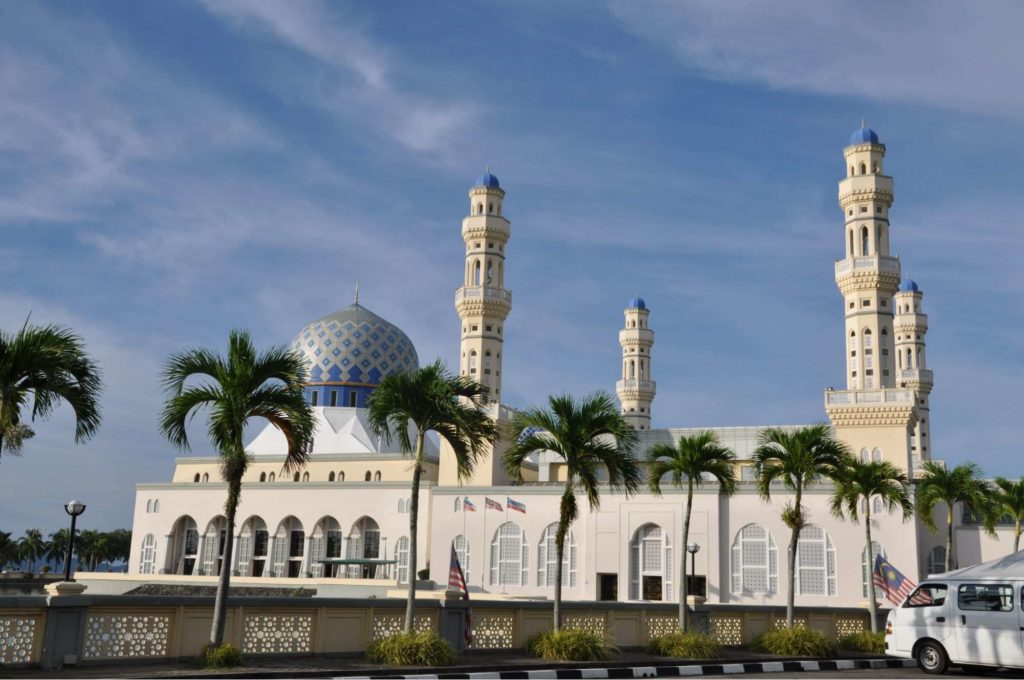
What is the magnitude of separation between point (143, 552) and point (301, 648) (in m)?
38.5

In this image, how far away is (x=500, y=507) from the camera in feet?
141

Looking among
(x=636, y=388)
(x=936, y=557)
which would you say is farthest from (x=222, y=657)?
(x=636, y=388)

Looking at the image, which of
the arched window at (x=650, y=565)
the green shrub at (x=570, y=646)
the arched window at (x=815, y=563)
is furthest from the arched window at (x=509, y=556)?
the green shrub at (x=570, y=646)

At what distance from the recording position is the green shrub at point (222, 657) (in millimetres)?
13891

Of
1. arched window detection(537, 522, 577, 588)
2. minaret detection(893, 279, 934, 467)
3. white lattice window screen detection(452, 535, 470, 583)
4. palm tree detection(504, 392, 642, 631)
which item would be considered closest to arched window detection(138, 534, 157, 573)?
white lattice window screen detection(452, 535, 470, 583)

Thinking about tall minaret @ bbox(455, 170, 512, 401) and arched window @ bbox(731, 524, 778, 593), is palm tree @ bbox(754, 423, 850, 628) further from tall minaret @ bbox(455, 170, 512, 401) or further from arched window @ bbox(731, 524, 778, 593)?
tall minaret @ bbox(455, 170, 512, 401)

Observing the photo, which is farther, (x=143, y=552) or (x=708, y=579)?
(x=143, y=552)

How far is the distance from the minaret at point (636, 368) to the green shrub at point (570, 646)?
52965 millimetres

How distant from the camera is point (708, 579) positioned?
39.1 m

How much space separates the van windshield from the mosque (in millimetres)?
19557

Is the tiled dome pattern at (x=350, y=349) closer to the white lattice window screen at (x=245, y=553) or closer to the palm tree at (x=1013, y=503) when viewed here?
the white lattice window screen at (x=245, y=553)

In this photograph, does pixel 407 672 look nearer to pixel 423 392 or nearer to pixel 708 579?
pixel 423 392

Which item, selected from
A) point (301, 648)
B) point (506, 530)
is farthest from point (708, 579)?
point (301, 648)

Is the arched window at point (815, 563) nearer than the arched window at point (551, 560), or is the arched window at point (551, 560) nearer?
the arched window at point (815, 563)
